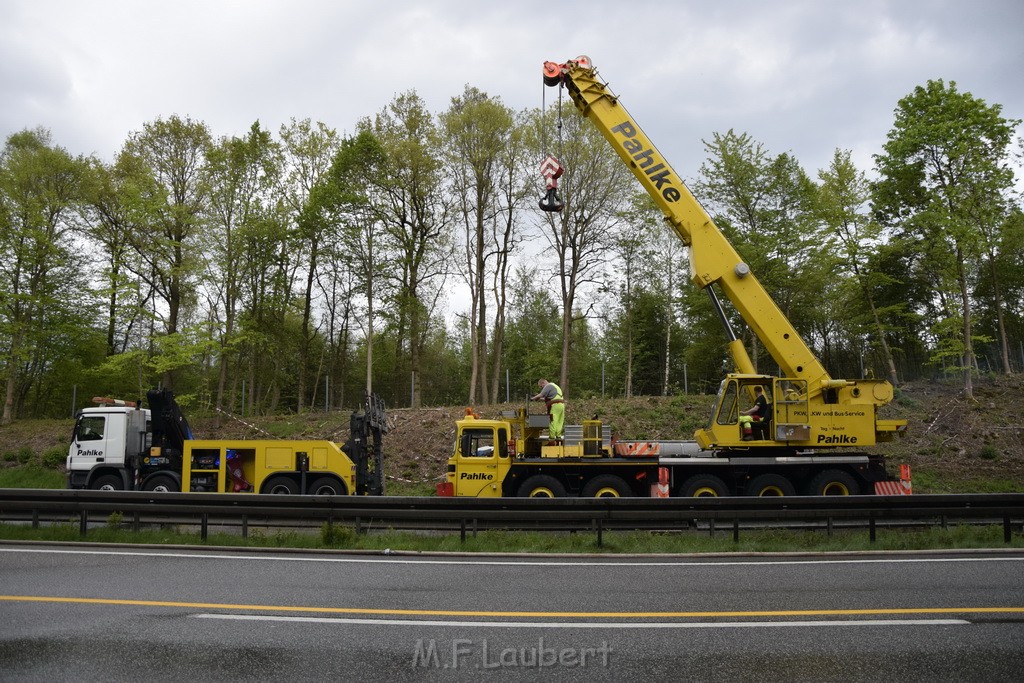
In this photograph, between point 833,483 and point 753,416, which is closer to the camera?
point 833,483

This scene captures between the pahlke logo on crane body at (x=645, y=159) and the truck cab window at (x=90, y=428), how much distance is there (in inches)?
593

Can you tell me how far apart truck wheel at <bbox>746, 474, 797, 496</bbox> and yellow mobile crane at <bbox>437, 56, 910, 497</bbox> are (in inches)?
0.8

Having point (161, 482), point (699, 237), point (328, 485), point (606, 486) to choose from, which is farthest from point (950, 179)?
point (161, 482)

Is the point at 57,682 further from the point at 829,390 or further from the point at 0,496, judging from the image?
the point at 829,390

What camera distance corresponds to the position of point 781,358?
1527cm

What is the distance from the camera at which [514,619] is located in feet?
21.4

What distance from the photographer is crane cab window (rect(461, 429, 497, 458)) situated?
14953mm

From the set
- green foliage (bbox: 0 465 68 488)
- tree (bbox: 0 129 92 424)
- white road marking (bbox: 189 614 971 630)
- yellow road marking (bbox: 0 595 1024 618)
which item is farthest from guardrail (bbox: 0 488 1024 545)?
tree (bbox: 0 129 92 424)

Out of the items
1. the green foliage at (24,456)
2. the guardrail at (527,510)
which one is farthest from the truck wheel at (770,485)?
the green foliage at (24,456)

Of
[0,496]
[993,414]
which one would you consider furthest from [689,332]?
[0,496]

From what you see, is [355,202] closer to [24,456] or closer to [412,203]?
[412,203]

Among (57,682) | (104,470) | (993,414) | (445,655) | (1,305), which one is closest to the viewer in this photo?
(57,682)

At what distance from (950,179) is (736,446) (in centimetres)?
1848

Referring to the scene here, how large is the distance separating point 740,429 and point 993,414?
14.7 meters
